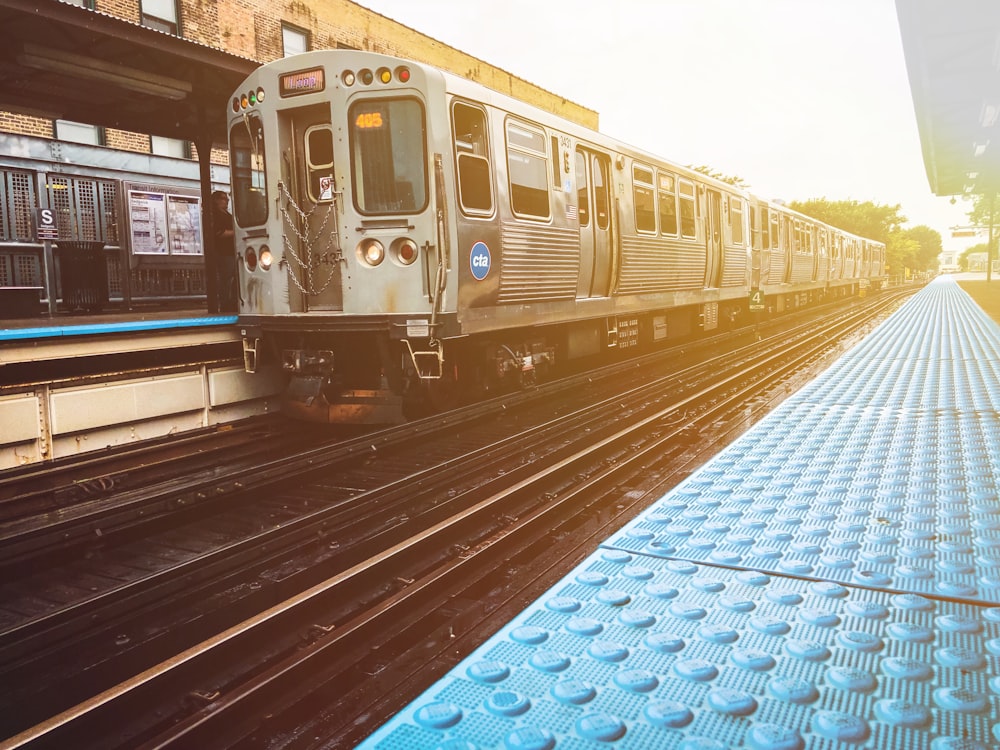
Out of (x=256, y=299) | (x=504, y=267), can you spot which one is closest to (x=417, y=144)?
(x=504, y=267)

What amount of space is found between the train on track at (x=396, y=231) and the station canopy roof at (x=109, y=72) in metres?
0.80

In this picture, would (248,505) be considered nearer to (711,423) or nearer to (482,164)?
(482,164)

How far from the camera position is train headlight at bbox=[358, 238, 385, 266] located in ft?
23.3

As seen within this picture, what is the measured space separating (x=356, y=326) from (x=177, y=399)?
6.47 ft

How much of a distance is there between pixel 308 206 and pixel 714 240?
369 inches

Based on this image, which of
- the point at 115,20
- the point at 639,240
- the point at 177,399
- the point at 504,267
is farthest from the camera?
the point at 639,240

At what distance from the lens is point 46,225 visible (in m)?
11.3

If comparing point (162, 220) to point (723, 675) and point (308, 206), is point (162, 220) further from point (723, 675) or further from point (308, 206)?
point (723, 675)

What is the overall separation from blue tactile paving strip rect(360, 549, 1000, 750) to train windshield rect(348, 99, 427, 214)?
16.1 ft

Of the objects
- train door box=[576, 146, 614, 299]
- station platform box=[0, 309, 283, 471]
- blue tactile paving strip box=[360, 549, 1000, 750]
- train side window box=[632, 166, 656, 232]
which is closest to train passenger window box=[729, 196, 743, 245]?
train side window box=[632, 166, 656, 232]

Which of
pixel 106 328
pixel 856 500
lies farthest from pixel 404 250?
pixel 856 500

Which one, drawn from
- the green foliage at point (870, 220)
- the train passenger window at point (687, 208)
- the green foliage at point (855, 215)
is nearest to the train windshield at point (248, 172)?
the train passenger window at point (687, 208)

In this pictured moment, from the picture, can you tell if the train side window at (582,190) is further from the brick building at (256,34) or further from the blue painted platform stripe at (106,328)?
the brick building at (256,34)

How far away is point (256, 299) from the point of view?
7.89 metres
